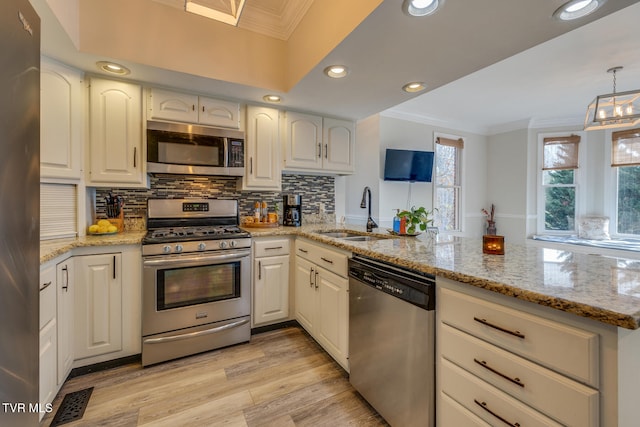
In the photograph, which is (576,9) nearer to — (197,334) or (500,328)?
(500,328)

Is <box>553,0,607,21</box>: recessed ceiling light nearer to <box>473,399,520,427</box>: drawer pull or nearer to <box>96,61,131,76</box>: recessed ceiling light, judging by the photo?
<box>473,399,520,427</box>: drawer pull

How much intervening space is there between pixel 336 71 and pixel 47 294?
227 cm

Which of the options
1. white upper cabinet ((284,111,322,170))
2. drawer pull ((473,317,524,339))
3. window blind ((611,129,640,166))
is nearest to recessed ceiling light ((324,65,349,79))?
white upper cabinet ((284,111,322,170))

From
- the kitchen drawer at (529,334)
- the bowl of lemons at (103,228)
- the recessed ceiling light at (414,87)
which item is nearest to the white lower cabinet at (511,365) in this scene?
the kitchen drawer at (529,334)

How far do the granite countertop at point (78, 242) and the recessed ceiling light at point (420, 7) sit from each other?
2.21 meters

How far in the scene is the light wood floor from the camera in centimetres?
151

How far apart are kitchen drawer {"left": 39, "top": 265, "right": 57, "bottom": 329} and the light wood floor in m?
0.56

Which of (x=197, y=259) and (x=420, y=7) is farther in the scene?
(x=197, y=259)

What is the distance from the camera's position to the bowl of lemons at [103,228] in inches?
82.9

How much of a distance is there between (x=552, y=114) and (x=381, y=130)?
9.48ft

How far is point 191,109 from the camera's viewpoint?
95.3 inches

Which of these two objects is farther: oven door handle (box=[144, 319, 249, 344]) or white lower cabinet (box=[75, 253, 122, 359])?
oven door handle (box=[144, 319, 249, 344])

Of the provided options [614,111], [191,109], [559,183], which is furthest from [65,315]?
[559,183]

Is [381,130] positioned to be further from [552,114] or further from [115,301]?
[115,301]
